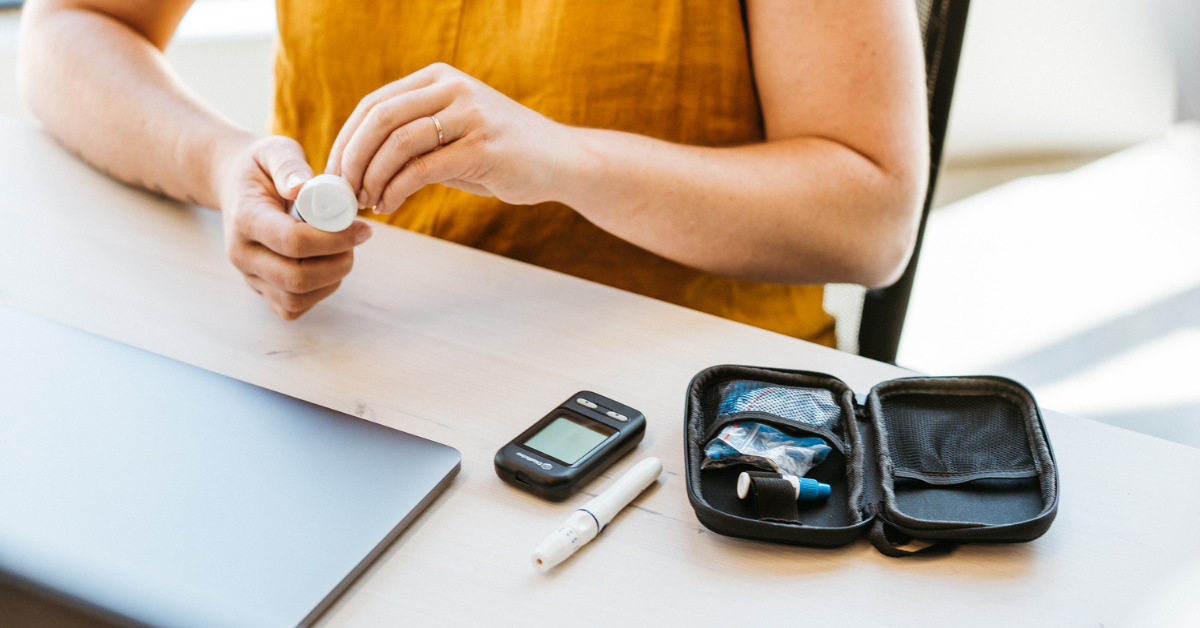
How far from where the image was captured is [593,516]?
501mm

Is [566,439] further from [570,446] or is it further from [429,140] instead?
[429,140]

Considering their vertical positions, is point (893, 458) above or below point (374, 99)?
below

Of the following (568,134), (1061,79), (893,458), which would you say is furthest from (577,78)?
(1061,79)

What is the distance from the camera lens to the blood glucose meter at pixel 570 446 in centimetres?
53

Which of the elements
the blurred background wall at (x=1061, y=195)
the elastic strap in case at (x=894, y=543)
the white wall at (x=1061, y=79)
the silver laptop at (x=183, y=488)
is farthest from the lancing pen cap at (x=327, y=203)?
the white wall at (x=1061, y=79)

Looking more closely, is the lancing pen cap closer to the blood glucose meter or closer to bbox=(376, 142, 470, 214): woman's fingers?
bbox=(376, 142, 470, 214): woman's fingers

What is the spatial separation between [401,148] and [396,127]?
0.02 m

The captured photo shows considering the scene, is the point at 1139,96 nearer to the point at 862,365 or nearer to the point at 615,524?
the point at 862,365

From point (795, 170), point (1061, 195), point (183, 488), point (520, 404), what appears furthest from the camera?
point (1061, 195)

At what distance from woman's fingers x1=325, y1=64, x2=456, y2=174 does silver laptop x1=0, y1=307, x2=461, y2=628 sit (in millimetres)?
183

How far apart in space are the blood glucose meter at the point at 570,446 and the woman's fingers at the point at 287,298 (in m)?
0.24

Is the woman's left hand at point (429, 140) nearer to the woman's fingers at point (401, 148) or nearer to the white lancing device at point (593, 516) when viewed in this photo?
the woman's fingers at point (401, 148)

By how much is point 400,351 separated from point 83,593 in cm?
28

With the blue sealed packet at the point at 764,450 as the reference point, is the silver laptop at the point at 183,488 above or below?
above
